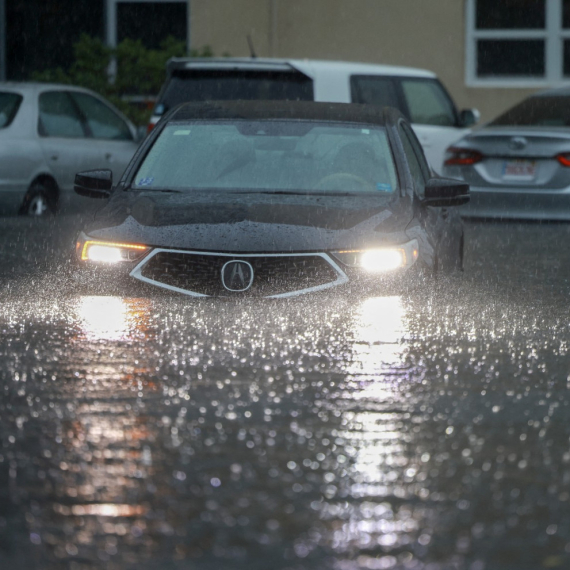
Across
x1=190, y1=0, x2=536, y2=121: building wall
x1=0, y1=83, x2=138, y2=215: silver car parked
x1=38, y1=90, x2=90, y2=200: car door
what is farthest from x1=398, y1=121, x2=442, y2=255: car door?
x1=190, y1=0, x2=536, y2=121: building wall

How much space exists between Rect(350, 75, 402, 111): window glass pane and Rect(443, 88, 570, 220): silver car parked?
4.15 ft

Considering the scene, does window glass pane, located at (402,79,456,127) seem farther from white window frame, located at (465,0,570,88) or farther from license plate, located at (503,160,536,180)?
white window frame, located at (465,0,570,88)

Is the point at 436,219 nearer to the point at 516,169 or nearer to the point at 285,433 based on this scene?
the point at 285,433

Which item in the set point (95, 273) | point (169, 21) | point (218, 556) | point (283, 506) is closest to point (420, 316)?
point (95, 273)

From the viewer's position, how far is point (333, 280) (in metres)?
8.35

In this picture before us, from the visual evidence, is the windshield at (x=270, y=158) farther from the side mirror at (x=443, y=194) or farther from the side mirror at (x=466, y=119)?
the side mirror at (x=466, y=119)

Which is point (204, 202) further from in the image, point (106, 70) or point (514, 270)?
point (106, 70)

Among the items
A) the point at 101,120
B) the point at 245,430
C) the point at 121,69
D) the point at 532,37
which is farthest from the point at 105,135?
the point at 245,430

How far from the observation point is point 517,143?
15617 mm

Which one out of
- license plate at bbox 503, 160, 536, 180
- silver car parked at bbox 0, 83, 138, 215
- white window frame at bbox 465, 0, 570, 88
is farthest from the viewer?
white window frame at bbox 465, 0, 570, 88

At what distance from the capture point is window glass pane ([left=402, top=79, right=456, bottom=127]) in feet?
58.0

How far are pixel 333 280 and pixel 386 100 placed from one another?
357 inches

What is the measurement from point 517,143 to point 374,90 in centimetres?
209

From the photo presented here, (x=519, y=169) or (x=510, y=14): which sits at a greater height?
(x=510, y=14)
